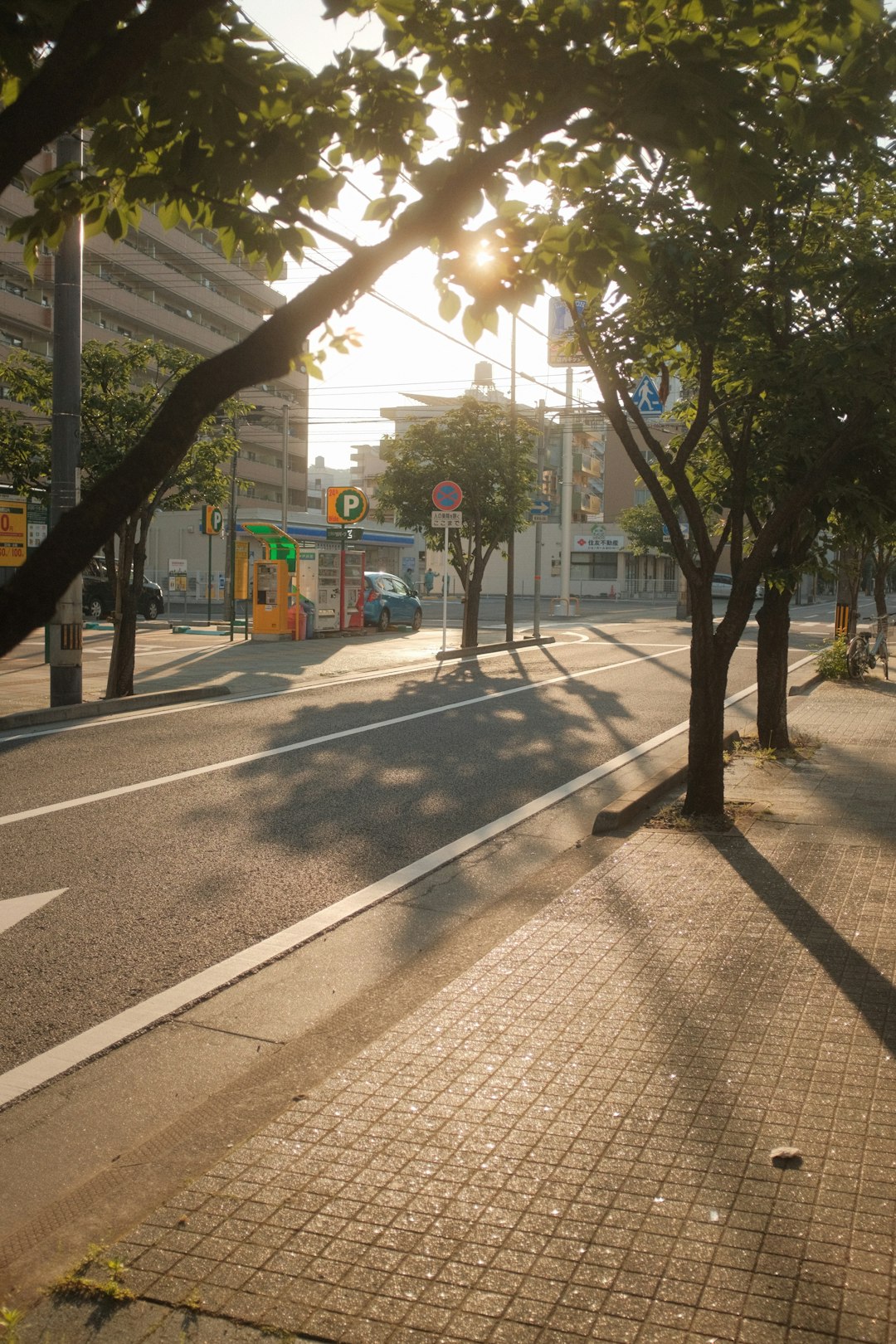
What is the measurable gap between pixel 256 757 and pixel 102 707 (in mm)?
4050

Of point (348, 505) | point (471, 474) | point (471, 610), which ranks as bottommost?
point (471, 610)

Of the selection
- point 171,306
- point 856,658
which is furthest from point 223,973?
point 171,306

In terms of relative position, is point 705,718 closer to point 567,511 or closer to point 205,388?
point 205,388

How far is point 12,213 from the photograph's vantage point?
48.0 metres

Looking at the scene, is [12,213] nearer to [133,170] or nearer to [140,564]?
[140,564]

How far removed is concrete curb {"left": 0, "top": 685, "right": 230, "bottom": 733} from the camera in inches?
542

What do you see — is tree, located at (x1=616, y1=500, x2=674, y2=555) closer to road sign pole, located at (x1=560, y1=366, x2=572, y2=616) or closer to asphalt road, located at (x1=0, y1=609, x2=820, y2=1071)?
road sign pole, located at (x1=560, y1=366, x2=572, y2=616)

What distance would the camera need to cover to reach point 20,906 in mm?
6602

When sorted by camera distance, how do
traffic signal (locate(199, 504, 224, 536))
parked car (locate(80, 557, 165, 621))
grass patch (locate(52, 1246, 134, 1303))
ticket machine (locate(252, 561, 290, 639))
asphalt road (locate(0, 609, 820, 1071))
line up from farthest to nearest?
1. parked car (locate(80, 557, 165, 621))
2. traffic signal (locate(199, 504, 224, 536))
3. ticket machine (locate(252, 561, 290, 639))
4. asphalt road (locate(0, 609, 820, 1071))
5. grass patch (locate(52, 1246, 134, 1303))

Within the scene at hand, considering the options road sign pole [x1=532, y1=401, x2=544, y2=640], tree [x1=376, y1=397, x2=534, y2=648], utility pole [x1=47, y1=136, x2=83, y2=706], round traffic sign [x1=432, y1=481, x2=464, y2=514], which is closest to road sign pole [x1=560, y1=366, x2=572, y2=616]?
road sign pole [x1=532, y1=401, x2=544, y2=640]

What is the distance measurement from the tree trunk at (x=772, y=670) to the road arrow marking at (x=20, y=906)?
24.0 ft

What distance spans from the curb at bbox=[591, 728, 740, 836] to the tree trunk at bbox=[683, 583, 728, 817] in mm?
432

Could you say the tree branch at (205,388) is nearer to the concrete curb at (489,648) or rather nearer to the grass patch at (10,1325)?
the grass patch at (10,1325)

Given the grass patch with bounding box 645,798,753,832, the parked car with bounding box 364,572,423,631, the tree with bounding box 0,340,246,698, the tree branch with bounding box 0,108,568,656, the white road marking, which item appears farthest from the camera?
the parked car with bounding box 364,572,423,631
